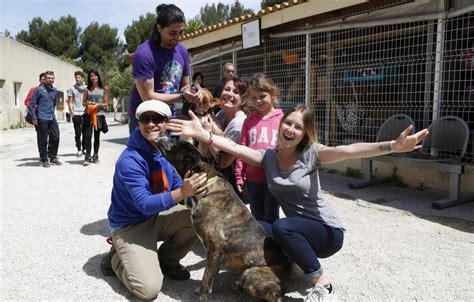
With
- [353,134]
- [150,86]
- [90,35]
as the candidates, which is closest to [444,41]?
[353,134]

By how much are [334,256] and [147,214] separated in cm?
185

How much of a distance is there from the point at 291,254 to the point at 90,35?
53250 mm

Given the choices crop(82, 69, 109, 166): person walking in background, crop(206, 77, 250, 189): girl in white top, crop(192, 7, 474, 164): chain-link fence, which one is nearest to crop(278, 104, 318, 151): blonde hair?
crop(206, 77, 250, 189): girl in white top

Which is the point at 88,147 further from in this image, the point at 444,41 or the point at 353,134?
the point at 444,41

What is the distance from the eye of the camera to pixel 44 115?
858 cm

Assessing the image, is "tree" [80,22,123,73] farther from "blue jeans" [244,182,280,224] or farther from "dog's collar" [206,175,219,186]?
"dog's collar" [206,175,219,186]

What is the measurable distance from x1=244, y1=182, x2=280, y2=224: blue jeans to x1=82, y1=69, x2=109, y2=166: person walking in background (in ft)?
20.3

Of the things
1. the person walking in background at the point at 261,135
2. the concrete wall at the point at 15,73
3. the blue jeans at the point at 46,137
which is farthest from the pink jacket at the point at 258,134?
the concrete wall at the point at 15,73

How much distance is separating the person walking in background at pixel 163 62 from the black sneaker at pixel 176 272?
1.41 m

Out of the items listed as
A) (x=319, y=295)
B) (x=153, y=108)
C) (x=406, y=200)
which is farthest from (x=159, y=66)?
(x=406, y=200)

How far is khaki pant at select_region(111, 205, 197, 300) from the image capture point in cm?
299

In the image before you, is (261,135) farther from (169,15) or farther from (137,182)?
(169,15)

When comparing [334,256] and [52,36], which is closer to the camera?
Answer: [334,256]

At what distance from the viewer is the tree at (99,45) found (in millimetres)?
50172
